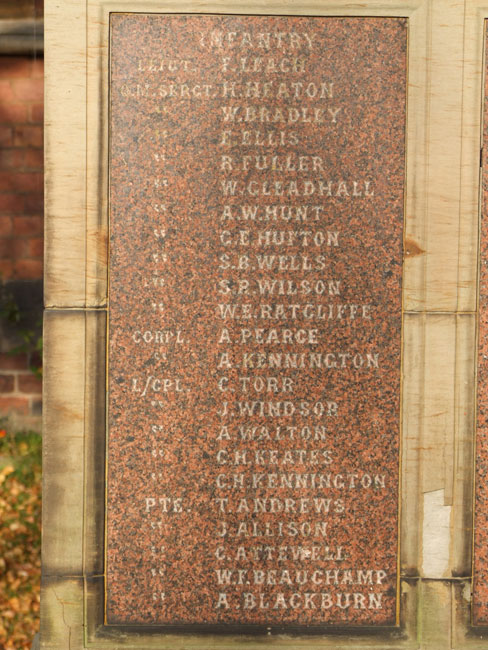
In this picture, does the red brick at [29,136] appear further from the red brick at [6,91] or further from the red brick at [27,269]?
the red brick at [27,269]

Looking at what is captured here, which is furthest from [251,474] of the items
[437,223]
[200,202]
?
[437,223]

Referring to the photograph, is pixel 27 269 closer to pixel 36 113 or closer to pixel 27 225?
pixel 27 225

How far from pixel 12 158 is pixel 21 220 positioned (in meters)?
0.47

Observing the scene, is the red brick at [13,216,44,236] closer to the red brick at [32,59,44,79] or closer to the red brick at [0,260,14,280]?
the red brick at [0,260,14,280]

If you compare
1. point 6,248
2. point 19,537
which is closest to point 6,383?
point 6,248

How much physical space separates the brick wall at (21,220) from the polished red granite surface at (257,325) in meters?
2.19

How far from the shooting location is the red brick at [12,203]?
4.63 meters

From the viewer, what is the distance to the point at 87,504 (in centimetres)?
270

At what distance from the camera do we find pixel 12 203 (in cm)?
464

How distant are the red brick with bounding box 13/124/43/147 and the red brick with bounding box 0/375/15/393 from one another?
179 cm

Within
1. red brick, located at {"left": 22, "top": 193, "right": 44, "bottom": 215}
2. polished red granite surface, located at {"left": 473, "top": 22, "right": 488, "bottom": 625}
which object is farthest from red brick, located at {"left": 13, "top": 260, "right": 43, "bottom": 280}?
polished red granite surface, located at {"left": 473, "top": 22, "right": 488, "bottom": 625}

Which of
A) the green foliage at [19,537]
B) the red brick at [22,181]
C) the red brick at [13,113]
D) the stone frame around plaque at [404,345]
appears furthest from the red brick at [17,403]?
the stone frame around plaque at [404,345]

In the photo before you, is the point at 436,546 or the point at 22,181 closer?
the point at 436,546

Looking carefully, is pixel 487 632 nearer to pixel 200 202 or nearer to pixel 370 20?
pixel 200 202
